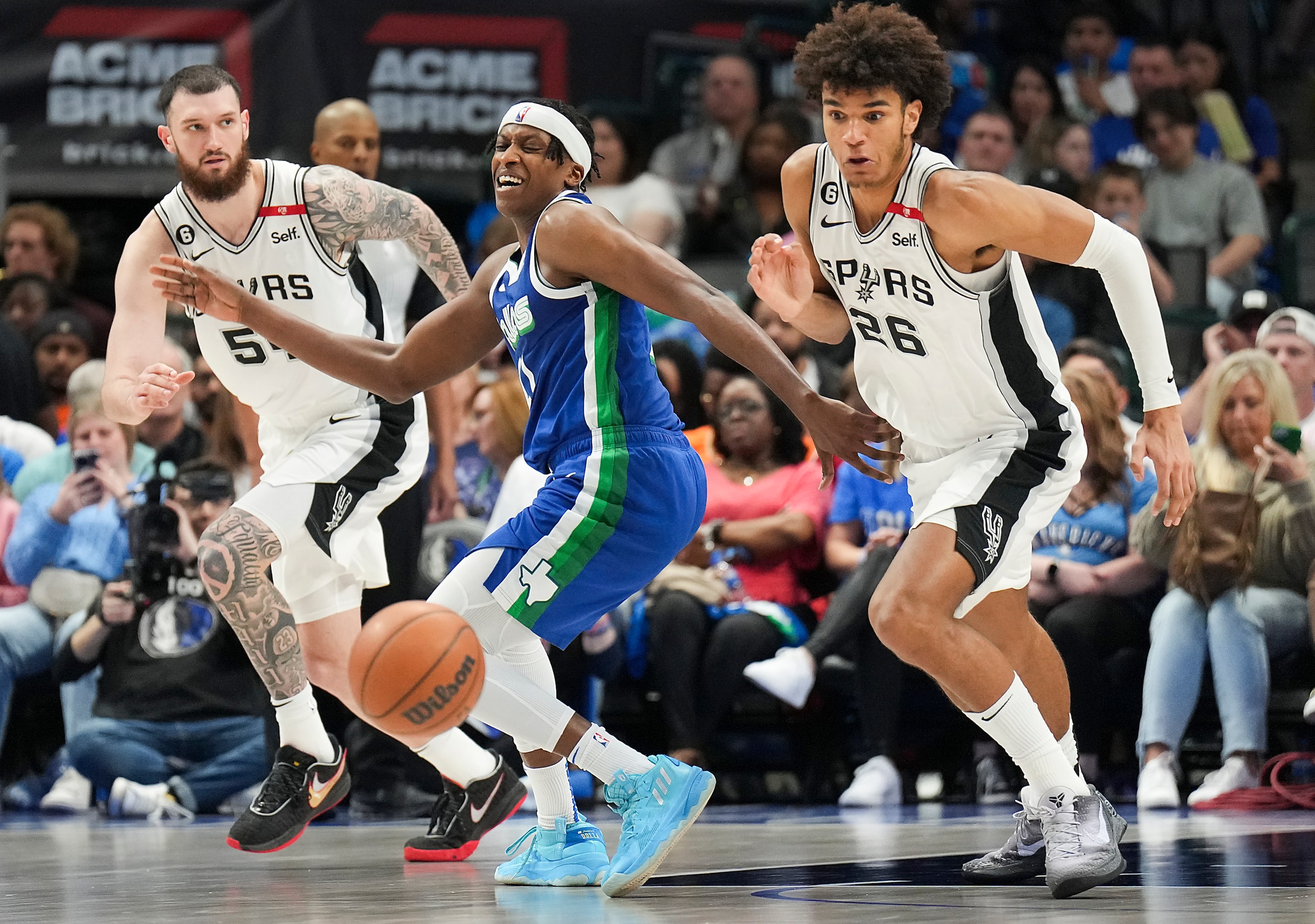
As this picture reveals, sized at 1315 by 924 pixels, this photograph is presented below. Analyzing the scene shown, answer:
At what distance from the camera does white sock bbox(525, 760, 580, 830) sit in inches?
197

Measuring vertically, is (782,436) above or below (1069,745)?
above

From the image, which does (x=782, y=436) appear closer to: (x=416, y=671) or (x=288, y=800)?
(x=288, y=800)

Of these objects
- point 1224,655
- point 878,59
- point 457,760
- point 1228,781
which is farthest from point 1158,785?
A: point 878,59

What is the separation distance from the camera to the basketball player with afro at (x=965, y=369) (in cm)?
450

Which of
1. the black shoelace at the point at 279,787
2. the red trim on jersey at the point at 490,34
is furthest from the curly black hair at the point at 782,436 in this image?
the red trim on jersey at the point at 490,34

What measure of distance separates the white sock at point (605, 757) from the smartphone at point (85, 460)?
13.8ft

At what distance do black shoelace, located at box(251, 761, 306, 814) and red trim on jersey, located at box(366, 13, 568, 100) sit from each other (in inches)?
237

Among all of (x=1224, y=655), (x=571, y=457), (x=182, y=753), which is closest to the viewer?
(x=571, y=457)

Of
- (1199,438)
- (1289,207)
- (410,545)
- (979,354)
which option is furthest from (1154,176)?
(979,354)

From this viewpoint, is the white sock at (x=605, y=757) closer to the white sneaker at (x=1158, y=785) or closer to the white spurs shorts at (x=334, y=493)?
the white spurs shorts at (x=334, y=493)

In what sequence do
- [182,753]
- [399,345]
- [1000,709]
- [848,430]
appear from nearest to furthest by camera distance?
1. [848,430]
2. [1000,709]
3. [399,345]
4. [182,753]

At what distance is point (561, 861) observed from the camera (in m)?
4.93

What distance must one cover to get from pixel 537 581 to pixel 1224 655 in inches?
136

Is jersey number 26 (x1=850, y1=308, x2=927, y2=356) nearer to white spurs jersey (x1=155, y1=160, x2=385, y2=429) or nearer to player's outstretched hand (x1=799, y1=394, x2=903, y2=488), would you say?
player's outstretched hand (x1=799, y1=394, x2=903, y2=488)
